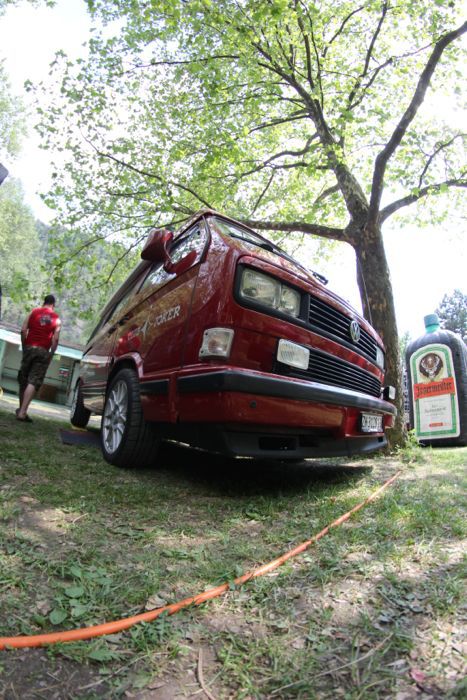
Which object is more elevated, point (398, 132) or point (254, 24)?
point (254, 24)

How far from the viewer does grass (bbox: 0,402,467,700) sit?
1065 millimetres

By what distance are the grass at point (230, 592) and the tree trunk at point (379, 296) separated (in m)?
2.88

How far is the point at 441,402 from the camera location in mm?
8602

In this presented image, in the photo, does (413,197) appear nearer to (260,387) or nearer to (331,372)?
(331,372)

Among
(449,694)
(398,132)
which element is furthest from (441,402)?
(449,694)

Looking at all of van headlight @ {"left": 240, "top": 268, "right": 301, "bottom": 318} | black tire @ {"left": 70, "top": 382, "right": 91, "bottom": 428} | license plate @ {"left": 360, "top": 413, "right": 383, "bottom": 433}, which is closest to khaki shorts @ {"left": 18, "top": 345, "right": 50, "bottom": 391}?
black tire @ {"left": 70, "top": 382, "right": 91, "bottom": 428}

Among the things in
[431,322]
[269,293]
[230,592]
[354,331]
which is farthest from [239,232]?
[431,322]

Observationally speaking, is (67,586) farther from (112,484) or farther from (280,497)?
(280,497)

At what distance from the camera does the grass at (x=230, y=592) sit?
1065 millimetres

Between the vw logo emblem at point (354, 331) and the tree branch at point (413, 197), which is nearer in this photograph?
the vw logo emblem at point (354, 331)

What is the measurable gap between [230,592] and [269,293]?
1730 millimetres

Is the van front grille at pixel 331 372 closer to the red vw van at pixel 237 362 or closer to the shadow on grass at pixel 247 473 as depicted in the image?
the red vw van at pixel 237 362

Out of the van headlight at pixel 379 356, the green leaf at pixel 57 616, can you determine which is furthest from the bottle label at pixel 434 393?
the green leaf at pixel 57 616

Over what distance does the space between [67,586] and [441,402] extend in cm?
870
